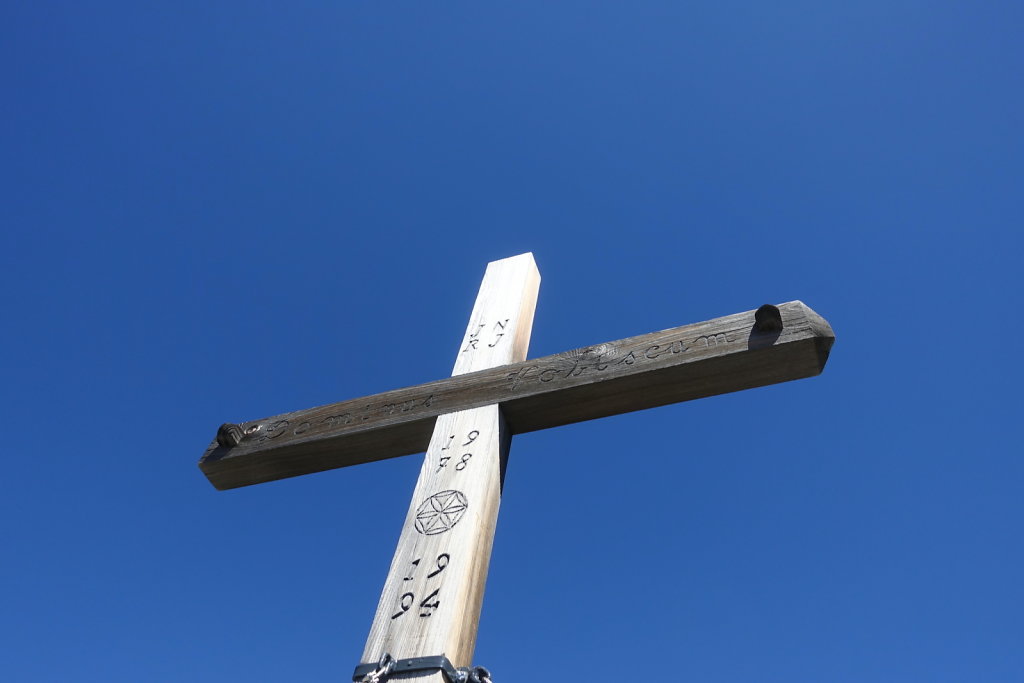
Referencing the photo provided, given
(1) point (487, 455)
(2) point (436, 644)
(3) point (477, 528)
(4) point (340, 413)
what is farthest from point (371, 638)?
(4) point (340, 413)

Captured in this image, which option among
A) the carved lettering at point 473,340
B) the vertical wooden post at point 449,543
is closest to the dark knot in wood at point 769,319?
the vertical wooden post at point 449,543

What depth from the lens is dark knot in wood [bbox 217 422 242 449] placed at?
3.49 meters

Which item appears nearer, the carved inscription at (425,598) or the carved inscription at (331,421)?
the carved inscription at (425,598)

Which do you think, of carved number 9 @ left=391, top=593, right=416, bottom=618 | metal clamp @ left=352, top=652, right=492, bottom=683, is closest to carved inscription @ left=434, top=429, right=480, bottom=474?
carved number 9 @ left=391, top=593, right=416, bottom=618

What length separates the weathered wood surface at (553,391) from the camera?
284 cm

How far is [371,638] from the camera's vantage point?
93.4 inches

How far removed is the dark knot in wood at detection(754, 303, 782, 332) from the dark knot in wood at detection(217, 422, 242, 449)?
2.30m

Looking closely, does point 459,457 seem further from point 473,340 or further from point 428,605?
point 473,340

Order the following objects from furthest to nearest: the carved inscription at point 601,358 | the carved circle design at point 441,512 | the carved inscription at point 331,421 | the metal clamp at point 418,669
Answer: the carved inscription at point 331,421
the carved inscription at point 601,358
the carved circle design at point 441,512
the metal clamp at point 418,669

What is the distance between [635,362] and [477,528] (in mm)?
909

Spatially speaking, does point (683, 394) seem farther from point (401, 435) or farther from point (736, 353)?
point (401, 435)

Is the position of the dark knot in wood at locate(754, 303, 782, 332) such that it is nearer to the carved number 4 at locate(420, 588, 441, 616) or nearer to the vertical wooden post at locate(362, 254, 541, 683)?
the vertical wooden post at locate(362, 254, 541, 683)

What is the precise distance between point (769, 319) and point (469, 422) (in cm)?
121

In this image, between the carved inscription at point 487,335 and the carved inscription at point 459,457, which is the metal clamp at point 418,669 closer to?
the carved inscription at point 459,457
